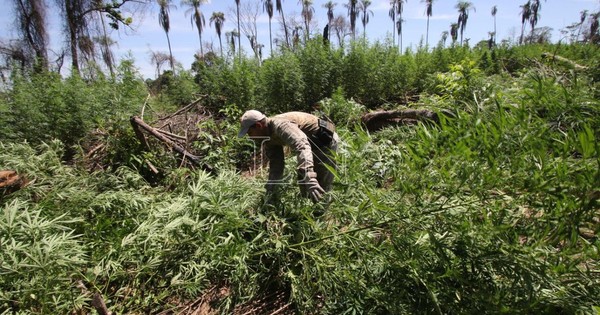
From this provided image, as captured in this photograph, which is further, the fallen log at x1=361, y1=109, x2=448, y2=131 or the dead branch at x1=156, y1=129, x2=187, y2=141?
the dead branch at x1=156, y1=129, x2=187, y2=141

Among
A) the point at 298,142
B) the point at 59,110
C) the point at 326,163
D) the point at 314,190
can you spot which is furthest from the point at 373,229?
the point at 59,110

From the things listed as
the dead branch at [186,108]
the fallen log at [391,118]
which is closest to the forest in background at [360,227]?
the fallen log at [391,118]

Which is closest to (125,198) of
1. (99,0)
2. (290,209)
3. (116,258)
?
(116,258)

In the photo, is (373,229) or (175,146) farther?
(175,146)

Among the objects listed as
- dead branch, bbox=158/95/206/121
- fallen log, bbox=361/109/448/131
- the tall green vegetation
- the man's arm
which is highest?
dead branch, bbox=158/95/206/121

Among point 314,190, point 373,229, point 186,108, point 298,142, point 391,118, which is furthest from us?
point 186,108

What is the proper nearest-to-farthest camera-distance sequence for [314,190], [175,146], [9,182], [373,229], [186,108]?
[373,229], [314,190], [9,182], [175,146], [186,108]

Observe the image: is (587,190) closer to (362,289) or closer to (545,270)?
(545,270)

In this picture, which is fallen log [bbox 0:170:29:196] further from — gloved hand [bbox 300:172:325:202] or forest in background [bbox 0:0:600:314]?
gloved hand [bbox 300:172:325:202]

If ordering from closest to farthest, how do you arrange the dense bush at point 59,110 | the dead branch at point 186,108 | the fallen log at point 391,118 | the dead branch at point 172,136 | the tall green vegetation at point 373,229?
the tall green vegetation at point 373,229
the fallen log at point 391,118
the dead branch at point 172,136
the dense bush at point 59,110
the dead branch at point 186,108

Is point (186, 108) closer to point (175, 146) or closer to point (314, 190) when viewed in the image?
point (175, 146)

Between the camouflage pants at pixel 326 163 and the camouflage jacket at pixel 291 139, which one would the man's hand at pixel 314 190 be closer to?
the camouflage jacket at pixel 291 139

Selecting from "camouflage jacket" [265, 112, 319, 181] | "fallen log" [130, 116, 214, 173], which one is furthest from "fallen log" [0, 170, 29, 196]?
"camouflage jacket" [265, 112, 319, 181]

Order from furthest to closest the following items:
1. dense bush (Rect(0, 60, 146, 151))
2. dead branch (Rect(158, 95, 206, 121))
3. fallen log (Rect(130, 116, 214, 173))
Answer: dead branch (Rect(158, 95, 206, 121)) → dense bush (Rect(0, 60, 146, 151)) → fallen log (Rect(130, 116, 214, 173))
